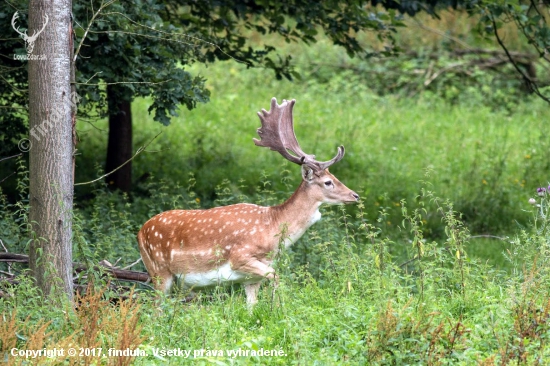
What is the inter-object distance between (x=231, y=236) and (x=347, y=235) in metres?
1.02

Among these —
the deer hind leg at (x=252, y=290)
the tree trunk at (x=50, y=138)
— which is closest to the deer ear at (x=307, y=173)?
the deer hind leg at (x=252, y=290)

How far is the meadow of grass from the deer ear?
1.62 feet

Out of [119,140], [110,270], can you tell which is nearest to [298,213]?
[110,270]

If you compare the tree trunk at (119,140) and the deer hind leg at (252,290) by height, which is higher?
the tree trunk at (119,140)

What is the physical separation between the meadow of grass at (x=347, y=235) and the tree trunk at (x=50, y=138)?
0.19 m

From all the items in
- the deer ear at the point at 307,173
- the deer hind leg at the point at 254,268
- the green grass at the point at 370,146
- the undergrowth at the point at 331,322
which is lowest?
the green grass at the point at 370,146

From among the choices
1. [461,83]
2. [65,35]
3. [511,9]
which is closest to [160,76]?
[65,35]

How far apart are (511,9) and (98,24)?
185 inches

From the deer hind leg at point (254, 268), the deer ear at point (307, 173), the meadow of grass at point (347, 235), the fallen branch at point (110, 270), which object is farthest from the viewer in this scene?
the deer ear at point (307, 173)

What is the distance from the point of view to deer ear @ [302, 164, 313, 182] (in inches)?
320

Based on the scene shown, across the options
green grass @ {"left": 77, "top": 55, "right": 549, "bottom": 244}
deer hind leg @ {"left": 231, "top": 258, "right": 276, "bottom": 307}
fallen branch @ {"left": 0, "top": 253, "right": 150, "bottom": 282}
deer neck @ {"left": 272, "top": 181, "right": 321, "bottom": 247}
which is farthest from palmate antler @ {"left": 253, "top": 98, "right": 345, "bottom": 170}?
green grass @ {"left": 77, "top": 55, "right": 549, "bottom": 244}

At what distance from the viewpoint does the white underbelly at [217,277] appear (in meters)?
7.64

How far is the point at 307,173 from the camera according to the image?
322 inches

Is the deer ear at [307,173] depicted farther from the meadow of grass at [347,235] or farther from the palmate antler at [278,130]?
the meadow of grass at [347,235]
